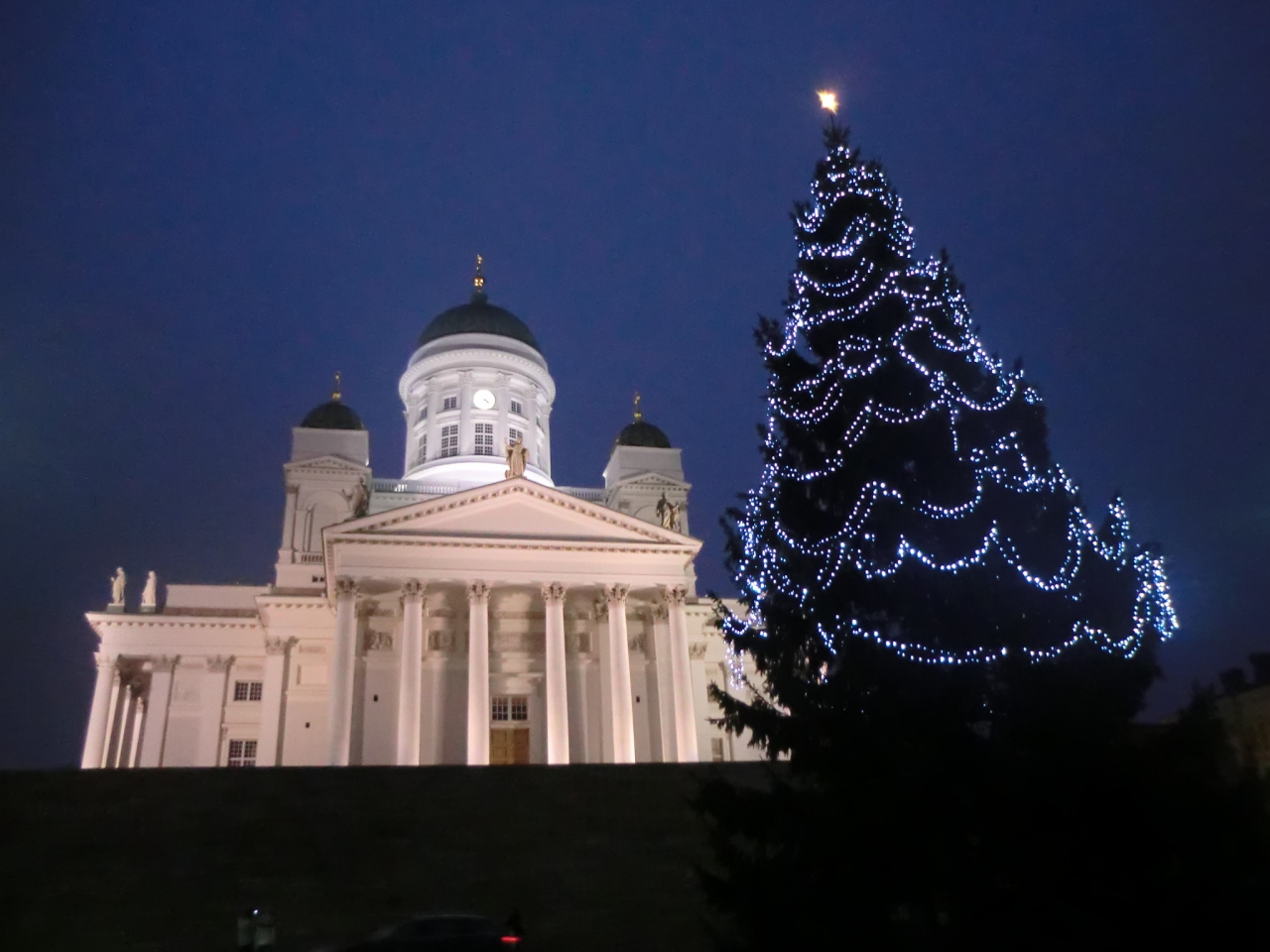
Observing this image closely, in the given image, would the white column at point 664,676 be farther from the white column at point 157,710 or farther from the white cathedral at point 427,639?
the white column at point 157,710

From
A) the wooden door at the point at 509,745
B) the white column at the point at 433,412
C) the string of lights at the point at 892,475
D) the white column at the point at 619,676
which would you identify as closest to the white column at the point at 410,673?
the wooden door at the point at 509,745

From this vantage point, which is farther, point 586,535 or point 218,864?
point 586,535

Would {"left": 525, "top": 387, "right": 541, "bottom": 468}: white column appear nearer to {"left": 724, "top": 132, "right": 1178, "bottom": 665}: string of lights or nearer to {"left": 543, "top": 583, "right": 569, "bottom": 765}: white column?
{"left": 543, "top": 583, "right": 569, "bottom": 765}: white column

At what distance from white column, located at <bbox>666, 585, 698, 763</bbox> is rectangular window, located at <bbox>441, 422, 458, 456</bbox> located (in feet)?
50.2

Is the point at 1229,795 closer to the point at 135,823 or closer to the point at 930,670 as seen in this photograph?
the point at 930,670

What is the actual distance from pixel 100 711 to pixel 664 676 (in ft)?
67.1

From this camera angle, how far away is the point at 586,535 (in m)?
31.6

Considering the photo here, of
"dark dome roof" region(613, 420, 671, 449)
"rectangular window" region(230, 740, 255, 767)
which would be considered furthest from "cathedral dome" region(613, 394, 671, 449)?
"rectangular window" region(230, 740, 255, 767)

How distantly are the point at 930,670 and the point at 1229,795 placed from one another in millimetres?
2395

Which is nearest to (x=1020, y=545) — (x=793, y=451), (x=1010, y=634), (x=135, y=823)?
(x=1010, y=634)

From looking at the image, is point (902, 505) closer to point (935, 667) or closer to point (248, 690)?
point (935, 667)

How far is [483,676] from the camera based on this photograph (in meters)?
29.3

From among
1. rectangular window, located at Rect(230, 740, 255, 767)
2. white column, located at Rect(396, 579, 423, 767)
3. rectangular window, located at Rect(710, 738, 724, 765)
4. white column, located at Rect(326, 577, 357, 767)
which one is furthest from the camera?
rectangular window, located at Rect(710, 738, 724, 765)

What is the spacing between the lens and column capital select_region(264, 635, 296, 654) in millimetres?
35031
